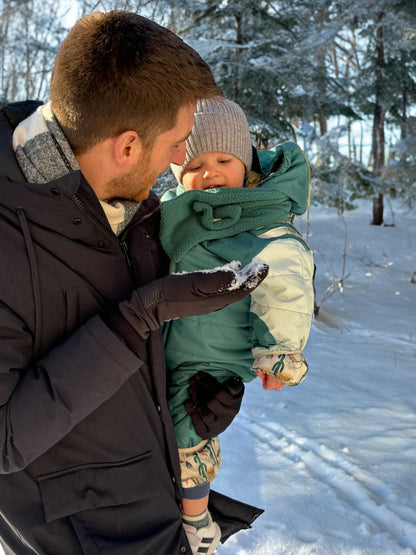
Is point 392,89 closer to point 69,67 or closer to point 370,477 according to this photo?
point 370,477

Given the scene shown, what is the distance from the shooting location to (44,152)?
1.21m

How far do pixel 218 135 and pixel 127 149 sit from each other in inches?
38.5

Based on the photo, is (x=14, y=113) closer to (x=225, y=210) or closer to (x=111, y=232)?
(x=111, y=232)

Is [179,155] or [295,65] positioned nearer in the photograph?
[179,155]

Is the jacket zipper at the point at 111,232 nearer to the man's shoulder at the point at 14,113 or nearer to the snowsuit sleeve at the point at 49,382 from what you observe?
the snowsuit sleeve at the point at 49,382

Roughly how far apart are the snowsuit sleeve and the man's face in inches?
15.4

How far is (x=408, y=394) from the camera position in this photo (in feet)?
15.3

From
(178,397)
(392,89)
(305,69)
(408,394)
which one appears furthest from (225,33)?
(178,397)

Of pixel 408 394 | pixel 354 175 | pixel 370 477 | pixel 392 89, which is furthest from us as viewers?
pixel 392 89

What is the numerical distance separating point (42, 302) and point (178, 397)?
→ 2.51ft

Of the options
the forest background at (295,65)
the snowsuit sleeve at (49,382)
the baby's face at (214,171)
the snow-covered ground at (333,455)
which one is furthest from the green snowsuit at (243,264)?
the forest background at (295,65)

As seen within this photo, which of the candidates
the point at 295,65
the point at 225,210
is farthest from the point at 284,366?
the point at 295,65

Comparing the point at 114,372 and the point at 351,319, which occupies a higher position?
the point at 114,372

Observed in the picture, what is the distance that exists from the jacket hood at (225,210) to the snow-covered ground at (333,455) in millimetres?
1692
